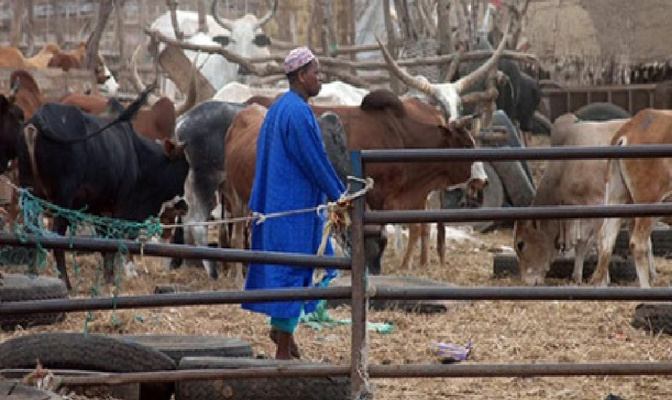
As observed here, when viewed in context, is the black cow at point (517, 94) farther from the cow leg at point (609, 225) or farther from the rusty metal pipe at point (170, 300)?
the rusty metal pipe at point (170, 300)

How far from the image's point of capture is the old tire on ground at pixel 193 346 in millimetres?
6844

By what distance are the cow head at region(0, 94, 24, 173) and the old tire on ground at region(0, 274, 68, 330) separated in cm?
306

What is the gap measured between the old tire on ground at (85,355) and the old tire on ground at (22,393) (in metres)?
0.56

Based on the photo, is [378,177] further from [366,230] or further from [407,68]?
[366,230]

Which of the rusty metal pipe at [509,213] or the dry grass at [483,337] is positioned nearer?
the rusty metal pipe at [509,213]

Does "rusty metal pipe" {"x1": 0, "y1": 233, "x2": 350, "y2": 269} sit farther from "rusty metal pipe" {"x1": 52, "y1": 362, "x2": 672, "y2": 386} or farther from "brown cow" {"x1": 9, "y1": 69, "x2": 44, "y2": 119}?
"brown cow" {"x1": 9, "y1": 69, "x2": 44, "y2": 119}

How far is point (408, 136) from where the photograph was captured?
13.3m

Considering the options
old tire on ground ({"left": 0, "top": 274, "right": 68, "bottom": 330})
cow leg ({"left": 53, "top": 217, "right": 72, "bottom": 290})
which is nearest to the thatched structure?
cow leg ({"left": 53, "top": 217, "right": 72, "bottom": 290})

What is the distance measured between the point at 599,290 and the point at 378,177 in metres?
7.13

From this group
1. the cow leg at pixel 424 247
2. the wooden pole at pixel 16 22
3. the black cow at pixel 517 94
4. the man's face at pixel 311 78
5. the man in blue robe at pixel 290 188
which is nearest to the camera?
the man in blue robe at pixel 290 188

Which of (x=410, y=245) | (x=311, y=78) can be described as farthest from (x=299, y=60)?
(x=410, y=245)

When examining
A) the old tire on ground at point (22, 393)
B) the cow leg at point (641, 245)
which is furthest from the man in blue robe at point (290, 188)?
the cow leg at point (641, 245)

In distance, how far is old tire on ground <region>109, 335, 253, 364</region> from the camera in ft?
22.5

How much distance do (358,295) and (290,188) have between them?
166 centimetres
